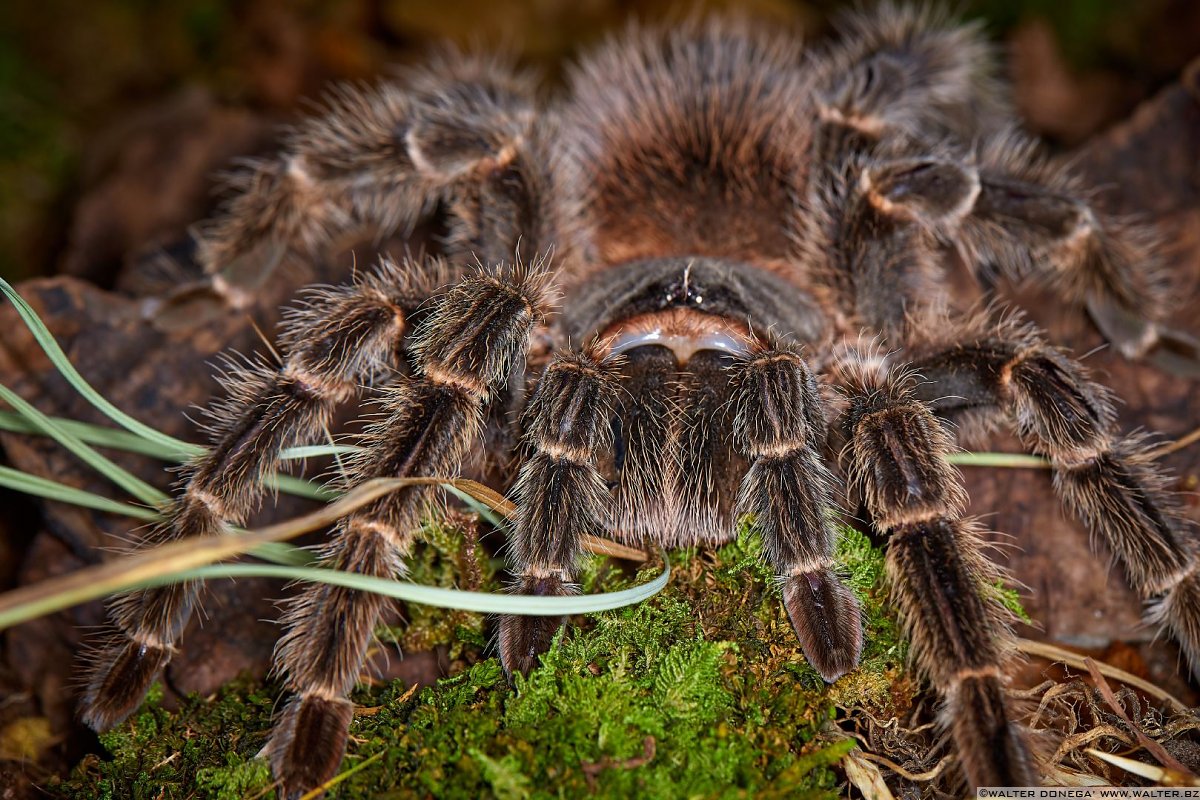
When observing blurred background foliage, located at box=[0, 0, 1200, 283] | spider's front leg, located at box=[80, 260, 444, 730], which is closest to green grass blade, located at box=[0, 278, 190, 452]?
spider's front leg, located at box=[80, 260, 444, 730]

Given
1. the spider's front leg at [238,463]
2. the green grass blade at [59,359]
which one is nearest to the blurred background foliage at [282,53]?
the green grass blade at [59,359]

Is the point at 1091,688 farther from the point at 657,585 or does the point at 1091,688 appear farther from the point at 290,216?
the point at 290,216

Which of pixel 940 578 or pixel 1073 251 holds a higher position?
pixel 940 578

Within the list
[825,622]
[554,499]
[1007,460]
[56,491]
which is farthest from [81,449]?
[1007,460]

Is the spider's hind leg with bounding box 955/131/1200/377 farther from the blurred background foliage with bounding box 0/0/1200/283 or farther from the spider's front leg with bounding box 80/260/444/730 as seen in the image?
the spider's front leg with bounding box 80/260/444/730

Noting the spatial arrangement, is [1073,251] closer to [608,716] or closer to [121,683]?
[608,716]

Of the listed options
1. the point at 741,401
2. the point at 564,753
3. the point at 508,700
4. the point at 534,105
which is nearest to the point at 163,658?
the point at 508,700

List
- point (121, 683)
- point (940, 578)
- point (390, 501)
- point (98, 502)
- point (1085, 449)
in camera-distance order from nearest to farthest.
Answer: point (940, 578)
point (390, 501)
point (121, 683)
point (1085, 449)
point (98, 502)
